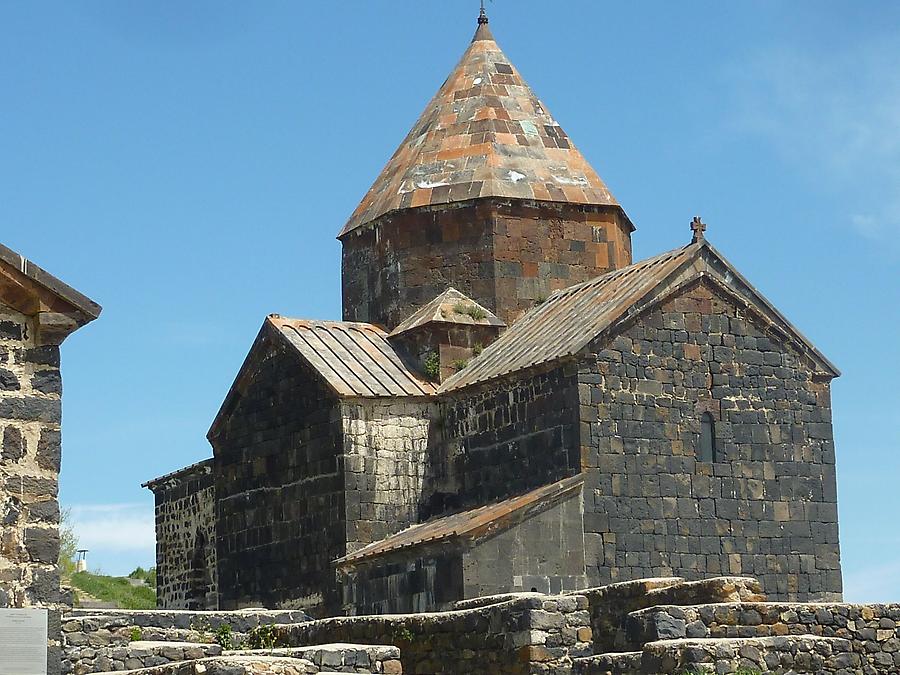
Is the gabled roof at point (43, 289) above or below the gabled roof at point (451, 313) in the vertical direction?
below

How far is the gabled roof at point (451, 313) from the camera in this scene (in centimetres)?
2273

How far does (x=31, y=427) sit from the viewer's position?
1196 cm

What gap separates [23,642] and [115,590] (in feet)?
76.3

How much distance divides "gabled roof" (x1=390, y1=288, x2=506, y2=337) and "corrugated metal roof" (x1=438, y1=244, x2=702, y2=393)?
14.6 inches

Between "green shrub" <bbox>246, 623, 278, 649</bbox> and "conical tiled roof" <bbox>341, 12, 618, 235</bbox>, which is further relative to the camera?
"conical tiled roof" <bbox>341, 12, 618, 235</bbox>

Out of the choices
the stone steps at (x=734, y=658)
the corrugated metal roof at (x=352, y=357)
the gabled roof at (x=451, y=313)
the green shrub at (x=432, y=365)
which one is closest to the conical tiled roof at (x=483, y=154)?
the gabled roof at (x=451, y=313)

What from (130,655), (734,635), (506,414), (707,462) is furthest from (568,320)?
(130,655)

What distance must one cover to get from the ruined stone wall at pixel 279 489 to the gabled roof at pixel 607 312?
171 cm

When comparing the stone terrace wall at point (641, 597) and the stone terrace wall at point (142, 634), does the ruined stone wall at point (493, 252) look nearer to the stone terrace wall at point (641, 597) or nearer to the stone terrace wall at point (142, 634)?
the stone terrace wall at point (142, 634)

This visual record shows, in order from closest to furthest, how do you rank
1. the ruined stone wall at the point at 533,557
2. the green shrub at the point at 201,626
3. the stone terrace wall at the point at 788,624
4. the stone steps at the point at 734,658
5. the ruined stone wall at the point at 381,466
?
the stone steps at the point at 734,658, the stone terrace wall at the point at 788,624, the green shrub at the point at 201,626, the ruined stone wall at the point at 533,557, the ruined stone wall at the point at 381,466

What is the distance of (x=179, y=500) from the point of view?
25484 millimetres

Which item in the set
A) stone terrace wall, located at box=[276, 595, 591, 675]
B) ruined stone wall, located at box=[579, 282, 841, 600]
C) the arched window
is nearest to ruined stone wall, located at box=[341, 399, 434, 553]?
ruined stone wall, located at box=[579, 282, 841, 600]

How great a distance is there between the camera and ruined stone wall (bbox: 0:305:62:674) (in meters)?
11.8

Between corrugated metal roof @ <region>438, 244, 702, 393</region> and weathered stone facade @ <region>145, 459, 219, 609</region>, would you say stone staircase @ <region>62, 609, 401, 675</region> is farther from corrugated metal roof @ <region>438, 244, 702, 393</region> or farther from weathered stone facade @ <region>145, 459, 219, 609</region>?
weathered stone facade @ <region>145, 459, 219, 609</region>
